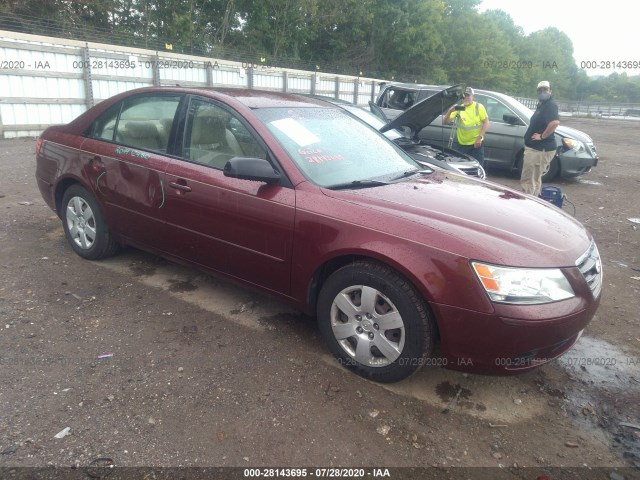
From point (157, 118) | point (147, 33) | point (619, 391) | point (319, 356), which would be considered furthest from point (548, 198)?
point (147, 33)

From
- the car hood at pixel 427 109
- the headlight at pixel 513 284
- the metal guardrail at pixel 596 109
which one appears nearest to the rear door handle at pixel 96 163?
the headlight at pixel 513 284

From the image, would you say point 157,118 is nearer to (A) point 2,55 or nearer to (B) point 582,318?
(B) point 582,318

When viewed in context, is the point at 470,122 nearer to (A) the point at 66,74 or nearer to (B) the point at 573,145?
(B) the point at 573,145

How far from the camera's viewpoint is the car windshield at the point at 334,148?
10.4 ft

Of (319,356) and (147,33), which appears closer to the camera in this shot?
(319,356)

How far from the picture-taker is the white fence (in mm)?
11305

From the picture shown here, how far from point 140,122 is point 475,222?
2.82 m

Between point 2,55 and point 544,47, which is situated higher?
point 544,47

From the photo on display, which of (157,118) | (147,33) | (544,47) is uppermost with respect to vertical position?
(544,47)

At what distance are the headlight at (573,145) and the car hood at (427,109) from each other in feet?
12.5

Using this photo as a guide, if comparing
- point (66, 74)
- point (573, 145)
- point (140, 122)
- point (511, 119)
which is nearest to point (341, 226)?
point (140, 122)

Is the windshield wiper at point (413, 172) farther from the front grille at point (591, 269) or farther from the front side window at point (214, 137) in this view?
the front grille at point (591, 269)

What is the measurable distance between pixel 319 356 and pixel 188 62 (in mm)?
14906

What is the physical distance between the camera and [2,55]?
1098 centimetres
